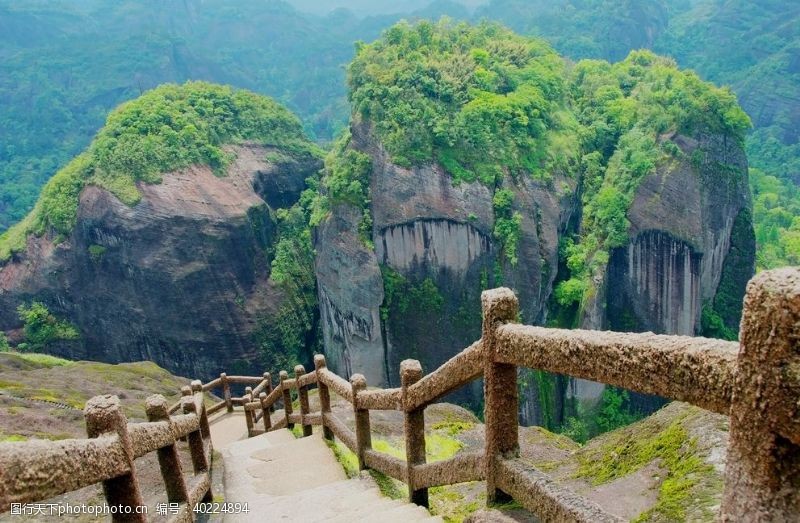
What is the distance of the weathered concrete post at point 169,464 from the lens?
355 cm

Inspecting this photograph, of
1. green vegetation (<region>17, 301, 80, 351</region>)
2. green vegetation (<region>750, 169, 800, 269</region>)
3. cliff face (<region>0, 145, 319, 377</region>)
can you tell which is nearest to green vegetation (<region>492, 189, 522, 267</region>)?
cliff face (<region>0, 145, 319, 377</region>)

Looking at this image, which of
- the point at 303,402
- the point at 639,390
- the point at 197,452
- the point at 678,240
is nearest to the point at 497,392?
the point at 639,390

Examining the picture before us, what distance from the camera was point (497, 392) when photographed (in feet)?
8.39

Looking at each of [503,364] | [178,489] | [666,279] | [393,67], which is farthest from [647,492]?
[393,67]

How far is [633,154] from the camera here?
27750 millimetres

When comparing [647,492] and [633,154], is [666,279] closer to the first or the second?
[633,154]

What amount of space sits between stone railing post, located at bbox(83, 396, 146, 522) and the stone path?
4.85 ft

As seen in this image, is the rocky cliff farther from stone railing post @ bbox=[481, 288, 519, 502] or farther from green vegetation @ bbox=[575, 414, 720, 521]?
stone railing post @ bbox=[481, 288, 519, 502]

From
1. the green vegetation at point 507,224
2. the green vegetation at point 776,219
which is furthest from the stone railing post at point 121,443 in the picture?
the green vegetation at point 776,219

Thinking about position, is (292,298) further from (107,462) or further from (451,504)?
(107,462)

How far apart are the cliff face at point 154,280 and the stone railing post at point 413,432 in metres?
26.3

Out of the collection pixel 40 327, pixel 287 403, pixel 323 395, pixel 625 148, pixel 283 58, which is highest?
pixel 283 58

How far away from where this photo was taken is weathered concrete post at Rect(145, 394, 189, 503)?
3553mm

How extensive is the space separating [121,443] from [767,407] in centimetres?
236
